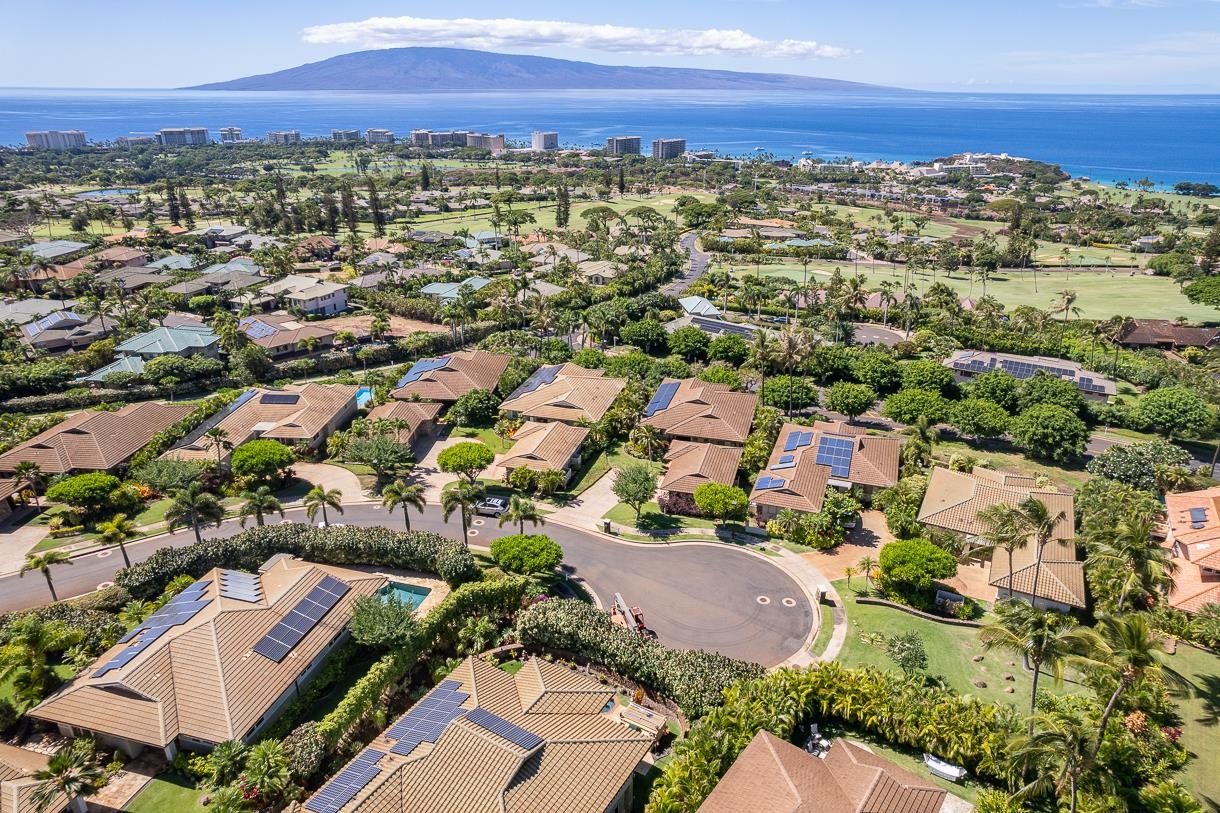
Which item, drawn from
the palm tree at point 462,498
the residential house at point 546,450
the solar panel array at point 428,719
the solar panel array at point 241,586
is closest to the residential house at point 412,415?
the residential house at point 546,450

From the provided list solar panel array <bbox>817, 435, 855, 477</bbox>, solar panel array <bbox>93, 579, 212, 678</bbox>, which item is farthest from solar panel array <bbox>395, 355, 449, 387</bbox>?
solar panel array <bbox>817, 435, 855, 477</bbox>

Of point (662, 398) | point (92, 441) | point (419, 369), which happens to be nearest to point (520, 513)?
point (662, 398)

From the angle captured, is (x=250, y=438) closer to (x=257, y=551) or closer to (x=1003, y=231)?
(x=257, y=551)

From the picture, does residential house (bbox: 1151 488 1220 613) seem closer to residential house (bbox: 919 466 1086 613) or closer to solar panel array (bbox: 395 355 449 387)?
residential house (bbox: 919 466 1086 613)

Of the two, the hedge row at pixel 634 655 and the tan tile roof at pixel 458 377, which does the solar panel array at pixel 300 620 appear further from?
the tan tile roof at pixel 458 377

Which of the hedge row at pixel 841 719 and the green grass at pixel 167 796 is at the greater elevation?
the hedge row at pixel 841 719

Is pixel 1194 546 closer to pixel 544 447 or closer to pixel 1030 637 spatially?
pixel 1030 637

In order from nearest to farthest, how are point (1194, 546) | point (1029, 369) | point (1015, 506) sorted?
point (1194, 546) < point (1015, 506) < point (1029, 369)
